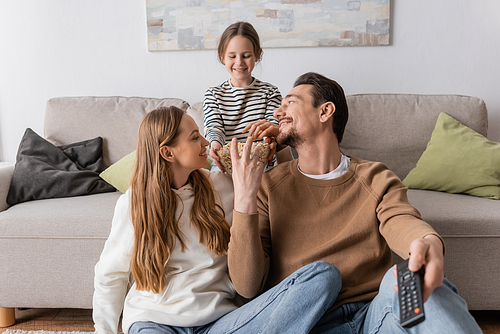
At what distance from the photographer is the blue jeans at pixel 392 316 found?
83 centimetres

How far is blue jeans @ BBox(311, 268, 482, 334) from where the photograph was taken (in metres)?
0.83

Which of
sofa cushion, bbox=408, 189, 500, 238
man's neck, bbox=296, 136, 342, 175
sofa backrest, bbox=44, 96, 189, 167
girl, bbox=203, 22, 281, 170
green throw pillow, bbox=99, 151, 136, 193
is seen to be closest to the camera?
man's neck, bbox=296, 136, 342, 175

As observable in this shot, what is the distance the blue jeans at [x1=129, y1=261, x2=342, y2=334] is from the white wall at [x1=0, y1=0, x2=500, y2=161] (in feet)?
5.49

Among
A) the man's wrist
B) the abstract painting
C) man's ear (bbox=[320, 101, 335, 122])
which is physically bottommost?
the man's wrist

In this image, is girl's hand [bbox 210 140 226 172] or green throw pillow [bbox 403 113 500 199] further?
green throw pillow [bbox 403 113 500 199]

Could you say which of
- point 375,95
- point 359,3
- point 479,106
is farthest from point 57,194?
point 479,106

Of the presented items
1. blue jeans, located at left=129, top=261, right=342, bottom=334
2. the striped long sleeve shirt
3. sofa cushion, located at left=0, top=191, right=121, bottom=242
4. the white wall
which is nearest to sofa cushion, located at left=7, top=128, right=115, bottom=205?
sofa cushion, located at left=0, top=191, right=121, bottom=242

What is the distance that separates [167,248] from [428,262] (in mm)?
709

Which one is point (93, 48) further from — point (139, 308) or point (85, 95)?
point (139, 308)

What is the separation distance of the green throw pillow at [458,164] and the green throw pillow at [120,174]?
4.54ft

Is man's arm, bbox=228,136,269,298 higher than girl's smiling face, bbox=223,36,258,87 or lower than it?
lower

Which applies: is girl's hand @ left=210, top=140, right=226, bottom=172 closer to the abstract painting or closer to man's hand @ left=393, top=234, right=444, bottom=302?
man's hand @ left=393, top=234, right=444, bottom=302

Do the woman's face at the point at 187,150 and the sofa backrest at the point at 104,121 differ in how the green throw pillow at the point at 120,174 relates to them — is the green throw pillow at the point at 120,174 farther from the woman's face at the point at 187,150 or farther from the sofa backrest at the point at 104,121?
the woman's face at the point at 187,150

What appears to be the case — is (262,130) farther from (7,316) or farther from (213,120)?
(7,316)
